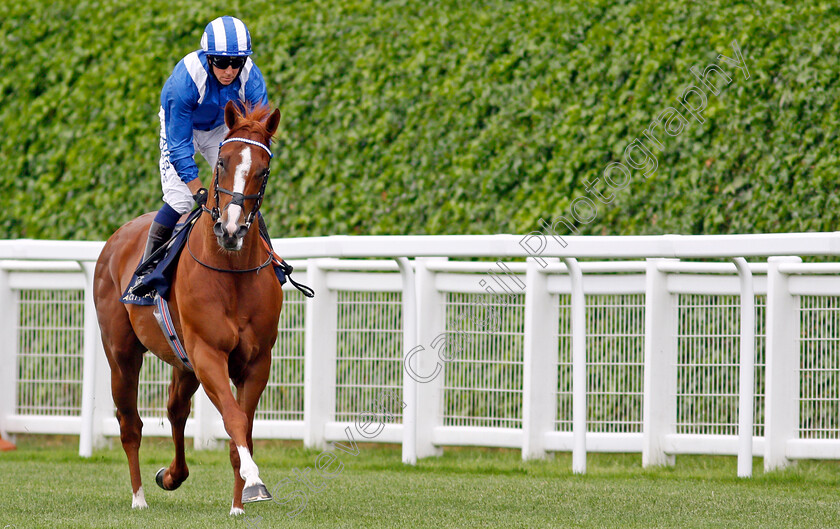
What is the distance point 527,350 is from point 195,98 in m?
2.71

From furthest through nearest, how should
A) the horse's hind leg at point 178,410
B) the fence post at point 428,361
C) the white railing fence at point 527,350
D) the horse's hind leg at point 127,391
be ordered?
the fence post at point 428,361 → the white railing fence at point 527,350 → the horse's hind leg at point 127,391 → the horse's hind leg at point 178,410

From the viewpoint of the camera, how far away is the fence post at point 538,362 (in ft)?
23.4

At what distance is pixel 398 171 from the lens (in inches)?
360

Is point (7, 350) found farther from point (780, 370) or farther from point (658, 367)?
point (780, 370)

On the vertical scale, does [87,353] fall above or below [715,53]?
below

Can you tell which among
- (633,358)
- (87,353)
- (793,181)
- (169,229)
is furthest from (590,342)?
(87,353)

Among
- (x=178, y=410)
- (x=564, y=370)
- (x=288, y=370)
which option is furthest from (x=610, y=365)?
(x=178, y=410)

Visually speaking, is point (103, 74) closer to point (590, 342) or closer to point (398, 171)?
point (398, 171)

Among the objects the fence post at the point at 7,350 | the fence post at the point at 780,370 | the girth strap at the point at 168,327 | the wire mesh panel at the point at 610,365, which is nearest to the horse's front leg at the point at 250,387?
the girth strap at the point at 168,327

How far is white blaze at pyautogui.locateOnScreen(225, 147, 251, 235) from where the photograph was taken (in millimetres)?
4695

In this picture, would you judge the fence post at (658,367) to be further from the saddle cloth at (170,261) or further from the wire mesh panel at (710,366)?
the saddle cloth at (170,261)

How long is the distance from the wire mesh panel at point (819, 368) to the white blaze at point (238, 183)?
3401 millimetres

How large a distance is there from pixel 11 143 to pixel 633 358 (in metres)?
6.46

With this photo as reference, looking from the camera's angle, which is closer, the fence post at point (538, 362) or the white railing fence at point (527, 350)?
the white railing fence at point (527, 350)
